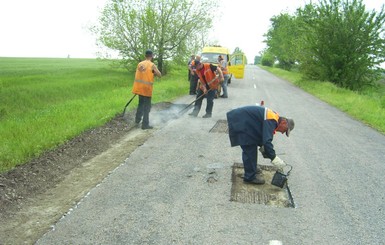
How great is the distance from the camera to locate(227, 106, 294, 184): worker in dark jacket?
5074 mm

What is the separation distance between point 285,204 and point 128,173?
7.80 feet

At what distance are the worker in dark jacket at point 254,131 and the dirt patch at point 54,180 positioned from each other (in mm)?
2130

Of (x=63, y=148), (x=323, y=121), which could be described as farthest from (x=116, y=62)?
(x=63, y=148)

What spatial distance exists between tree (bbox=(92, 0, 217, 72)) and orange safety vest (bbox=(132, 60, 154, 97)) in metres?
15.5

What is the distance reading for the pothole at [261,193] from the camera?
4.87 m

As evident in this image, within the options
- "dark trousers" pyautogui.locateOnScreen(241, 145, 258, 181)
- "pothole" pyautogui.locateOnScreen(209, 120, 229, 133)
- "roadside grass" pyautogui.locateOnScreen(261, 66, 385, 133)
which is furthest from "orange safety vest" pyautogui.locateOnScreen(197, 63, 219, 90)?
"dark trousers" pyautogui.locateOnScreen(241, 145, 258, 181)

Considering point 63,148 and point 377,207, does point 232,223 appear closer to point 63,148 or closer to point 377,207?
point 377,207

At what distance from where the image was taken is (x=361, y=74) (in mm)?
23344

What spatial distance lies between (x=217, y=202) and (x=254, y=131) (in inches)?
47.2

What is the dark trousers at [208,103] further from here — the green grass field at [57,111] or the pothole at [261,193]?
the pothole at [261,193]

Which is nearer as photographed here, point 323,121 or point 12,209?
point 12,209

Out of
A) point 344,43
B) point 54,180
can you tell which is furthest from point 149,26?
point 54,180

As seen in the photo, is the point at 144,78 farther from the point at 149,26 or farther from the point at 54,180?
the point at 149,26

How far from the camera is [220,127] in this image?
9.40 meters
